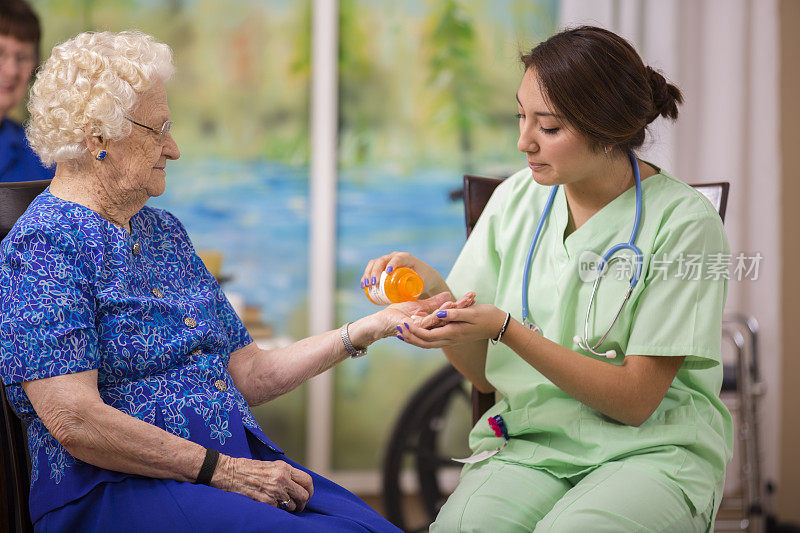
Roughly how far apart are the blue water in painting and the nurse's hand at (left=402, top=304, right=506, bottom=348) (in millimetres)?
1873

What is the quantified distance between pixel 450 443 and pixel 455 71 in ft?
5.14

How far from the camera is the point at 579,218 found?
1.57 m

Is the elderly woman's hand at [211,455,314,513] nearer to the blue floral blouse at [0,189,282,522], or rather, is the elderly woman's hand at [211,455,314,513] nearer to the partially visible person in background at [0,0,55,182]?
the blue floral blouse at [0,189,282,522]

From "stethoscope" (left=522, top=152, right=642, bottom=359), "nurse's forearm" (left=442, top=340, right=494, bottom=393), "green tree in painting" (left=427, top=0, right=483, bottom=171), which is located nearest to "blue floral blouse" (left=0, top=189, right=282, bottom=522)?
"nurse's forearm" (left=442, top=340, right=494, bottom=393)

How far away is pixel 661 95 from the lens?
4.88ft

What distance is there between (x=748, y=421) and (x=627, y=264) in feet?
4.67

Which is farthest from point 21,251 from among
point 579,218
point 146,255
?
point 579,218

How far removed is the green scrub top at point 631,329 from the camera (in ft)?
4.56

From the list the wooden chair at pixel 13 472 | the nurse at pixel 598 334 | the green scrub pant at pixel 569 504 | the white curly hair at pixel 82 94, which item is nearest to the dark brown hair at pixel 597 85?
the nurse at pixel 598 334

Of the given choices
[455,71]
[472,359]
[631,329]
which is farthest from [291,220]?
[631,329]

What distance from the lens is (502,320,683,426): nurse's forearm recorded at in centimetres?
136

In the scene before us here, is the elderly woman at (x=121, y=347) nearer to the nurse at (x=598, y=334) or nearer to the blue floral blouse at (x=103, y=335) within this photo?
the blue floral blouse at (x=103, y=335)

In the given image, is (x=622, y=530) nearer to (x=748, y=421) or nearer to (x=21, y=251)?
(x=21, y=251)

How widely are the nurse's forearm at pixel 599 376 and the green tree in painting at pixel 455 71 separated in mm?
1975
